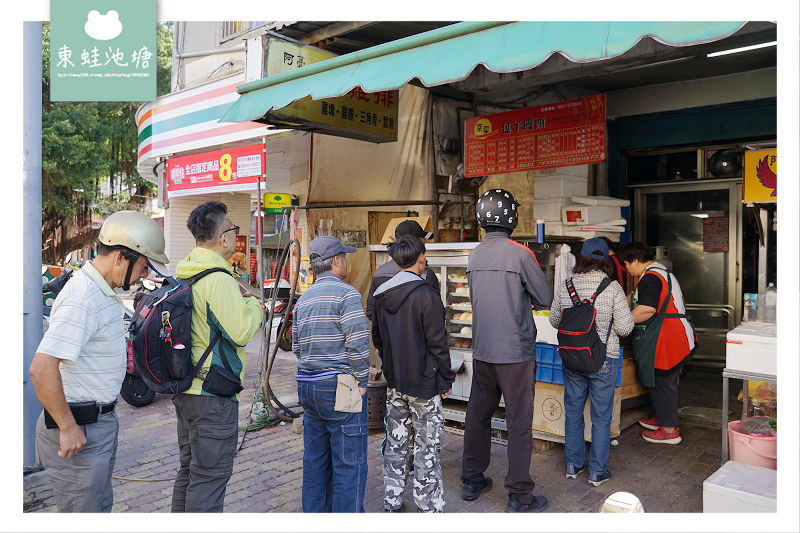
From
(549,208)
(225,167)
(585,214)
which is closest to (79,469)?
(225,167)

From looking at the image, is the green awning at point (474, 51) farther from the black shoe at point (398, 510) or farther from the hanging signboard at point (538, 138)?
the black shoe at point (398, 510)

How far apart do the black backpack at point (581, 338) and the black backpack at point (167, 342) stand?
2699mm

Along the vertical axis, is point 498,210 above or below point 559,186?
below

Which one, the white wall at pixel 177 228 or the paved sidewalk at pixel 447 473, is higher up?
the white wall at pixel 177 228

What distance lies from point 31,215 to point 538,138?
198 inches

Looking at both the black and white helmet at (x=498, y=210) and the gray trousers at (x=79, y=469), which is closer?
the gray trousers at (x=79, y=469)

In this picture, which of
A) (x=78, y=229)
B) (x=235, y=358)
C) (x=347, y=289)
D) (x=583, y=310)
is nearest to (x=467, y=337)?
(x=583, y=310)

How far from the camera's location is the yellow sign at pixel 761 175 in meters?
5.48

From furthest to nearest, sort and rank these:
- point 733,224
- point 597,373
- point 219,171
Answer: point 733,224, point 219,171, point 597,373

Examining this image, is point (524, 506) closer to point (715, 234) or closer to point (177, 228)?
point (715, 234)

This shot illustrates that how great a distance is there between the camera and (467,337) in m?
5.99

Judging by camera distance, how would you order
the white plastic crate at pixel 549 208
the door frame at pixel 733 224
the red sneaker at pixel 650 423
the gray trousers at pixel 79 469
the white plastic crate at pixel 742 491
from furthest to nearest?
the door frame at pixel 733 224, the white plastic crate at pixel 549 208, the red sneaker at pixel 650 423, the white plastic crate at pixel 742 491, the gray trousers at pixel 79 469

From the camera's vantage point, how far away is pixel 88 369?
3.01 m

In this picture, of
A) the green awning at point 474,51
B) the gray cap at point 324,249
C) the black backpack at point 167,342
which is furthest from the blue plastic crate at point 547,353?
the black backpack at point 167,342
